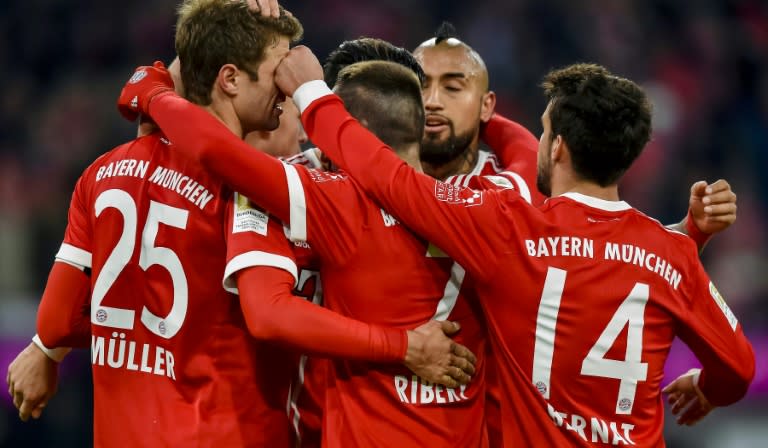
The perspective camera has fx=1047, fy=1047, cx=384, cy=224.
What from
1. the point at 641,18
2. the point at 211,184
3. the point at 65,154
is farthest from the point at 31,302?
the point at 641,18

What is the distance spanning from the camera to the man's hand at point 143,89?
11.6 feet

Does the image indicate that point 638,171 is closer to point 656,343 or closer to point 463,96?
point 463,96

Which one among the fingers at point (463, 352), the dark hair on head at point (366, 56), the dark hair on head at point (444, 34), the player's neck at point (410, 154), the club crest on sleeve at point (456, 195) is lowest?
the fingers at point (463, 352)

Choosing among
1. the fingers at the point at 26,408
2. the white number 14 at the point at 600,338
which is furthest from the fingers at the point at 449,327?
the fingers at the point at 26,408

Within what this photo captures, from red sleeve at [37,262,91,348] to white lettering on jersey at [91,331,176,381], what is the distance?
18cm

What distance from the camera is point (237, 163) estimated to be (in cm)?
311

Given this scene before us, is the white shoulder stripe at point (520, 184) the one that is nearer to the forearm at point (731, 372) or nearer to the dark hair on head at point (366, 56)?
the dark hair on head at point (366, 56)

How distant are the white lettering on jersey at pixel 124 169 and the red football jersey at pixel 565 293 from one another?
58 centimetres

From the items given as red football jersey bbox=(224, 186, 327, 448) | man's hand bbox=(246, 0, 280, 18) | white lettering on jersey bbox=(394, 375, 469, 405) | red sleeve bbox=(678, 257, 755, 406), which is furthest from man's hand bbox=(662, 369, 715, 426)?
man's hand bbox=(246, 0, 280, 18)

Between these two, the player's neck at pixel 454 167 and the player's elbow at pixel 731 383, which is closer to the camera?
the player's elbow at pixel 731 383

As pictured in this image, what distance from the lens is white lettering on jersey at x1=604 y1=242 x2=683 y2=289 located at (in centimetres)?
329

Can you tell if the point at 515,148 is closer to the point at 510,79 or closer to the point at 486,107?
the point at 486,107

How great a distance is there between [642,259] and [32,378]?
7.10 ft

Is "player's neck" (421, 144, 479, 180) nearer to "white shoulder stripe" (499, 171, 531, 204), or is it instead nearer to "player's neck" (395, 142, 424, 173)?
"white shoulder stripe" (499, 171, 531, 204)
